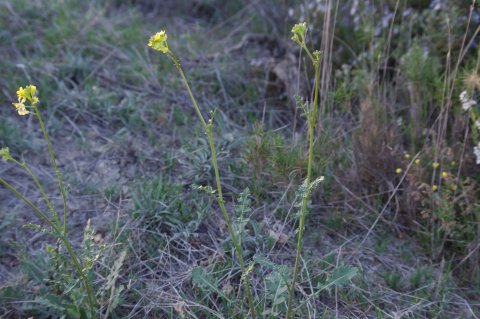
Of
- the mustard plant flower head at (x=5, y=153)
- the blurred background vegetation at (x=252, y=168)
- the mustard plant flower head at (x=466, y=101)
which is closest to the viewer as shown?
the mustard plant flower head at (x=5, y=153)

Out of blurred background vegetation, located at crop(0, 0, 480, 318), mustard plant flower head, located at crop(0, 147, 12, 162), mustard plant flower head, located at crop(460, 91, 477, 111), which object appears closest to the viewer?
mustard plant flower head, located at crop(0, 147, 12, 162)

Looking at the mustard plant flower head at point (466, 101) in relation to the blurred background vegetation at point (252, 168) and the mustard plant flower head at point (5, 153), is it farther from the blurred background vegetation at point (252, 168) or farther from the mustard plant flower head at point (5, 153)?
the mustard plant flower head at point (5, 153)

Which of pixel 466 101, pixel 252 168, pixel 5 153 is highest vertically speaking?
pixel 5 153

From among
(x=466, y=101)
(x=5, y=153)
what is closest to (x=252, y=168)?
(x=466, y=101)

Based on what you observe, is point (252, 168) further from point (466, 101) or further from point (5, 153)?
point (5, 153)

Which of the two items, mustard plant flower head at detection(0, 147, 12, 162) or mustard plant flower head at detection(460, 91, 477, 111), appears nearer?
mustard plant flower head at detection(0, 147, 12, 162)

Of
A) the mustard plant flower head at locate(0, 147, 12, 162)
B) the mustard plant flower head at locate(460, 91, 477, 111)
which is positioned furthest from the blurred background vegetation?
the mustard plant flower head at locate(0, 147, 12, 162)

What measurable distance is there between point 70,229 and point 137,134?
72cm

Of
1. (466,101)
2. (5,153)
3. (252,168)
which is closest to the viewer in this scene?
(5,153)

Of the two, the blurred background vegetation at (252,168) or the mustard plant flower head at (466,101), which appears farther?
the mustard plant flower head at (466,101)

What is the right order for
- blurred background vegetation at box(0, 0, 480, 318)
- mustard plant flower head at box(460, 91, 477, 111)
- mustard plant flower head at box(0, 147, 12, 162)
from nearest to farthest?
mustard plant flower head at box(0, 147, 12, 162) → blurred background vegetation at box(0, 0, 480, 318) → mustard plant flower head at box(460, 91, 477, 111)

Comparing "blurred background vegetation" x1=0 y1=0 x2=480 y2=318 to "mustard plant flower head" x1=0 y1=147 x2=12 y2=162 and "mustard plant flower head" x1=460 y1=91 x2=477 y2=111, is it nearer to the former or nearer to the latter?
"mustard plant flower head" x1=460 y1=91 x2=477 y2=111

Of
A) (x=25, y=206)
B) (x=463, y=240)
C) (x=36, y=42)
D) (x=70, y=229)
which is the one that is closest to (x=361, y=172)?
(x=463, y=240)

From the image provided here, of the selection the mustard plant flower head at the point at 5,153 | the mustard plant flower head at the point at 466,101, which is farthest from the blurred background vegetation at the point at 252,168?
the mustard plant flower head at the point at 5,153
